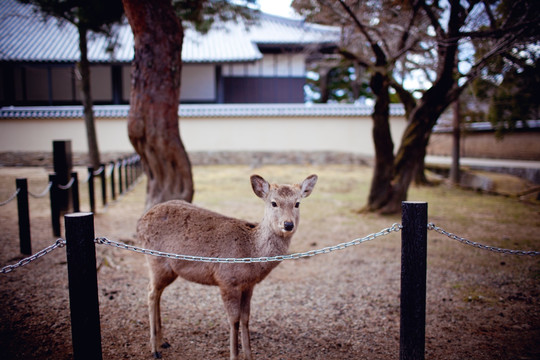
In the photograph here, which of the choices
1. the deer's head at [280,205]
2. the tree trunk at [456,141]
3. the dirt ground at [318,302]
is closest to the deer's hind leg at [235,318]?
the dirt ground at [318,302]

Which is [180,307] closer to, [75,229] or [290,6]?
[75,229]

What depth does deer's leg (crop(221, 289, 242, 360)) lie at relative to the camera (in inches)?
118

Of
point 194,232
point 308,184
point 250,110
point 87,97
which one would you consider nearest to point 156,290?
point 194,232

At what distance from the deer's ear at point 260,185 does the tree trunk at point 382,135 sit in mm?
5290

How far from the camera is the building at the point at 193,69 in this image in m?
17.8

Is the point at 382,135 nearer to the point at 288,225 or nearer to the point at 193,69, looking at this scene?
the point at 288,225

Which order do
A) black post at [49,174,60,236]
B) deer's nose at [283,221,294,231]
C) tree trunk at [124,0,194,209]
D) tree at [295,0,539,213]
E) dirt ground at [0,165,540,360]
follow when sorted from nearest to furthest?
deer's nose at [283,221,294,231], dirt ground at [0,165,540,360], tree trunk at [124,0,194,209], black post at [49,174,60,236], tree at [295,0,539,213]

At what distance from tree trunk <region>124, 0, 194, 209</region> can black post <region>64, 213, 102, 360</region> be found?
3714mm

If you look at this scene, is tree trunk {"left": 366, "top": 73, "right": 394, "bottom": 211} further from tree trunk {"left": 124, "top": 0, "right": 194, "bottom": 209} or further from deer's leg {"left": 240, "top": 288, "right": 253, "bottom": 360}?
deer's leg {"left": 240, "top": 288, "right": 253, "bottom": 360}

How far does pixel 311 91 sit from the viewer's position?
28297 mm

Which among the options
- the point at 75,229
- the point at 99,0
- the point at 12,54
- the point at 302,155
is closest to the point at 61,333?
the point at 75,229

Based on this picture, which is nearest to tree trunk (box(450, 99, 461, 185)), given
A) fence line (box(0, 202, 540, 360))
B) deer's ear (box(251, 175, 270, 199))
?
deer's ear (box(251, 175, 270, 199))

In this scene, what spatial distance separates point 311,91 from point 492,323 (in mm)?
25737

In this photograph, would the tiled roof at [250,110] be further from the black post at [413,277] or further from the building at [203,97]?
the black post at [413,277]
